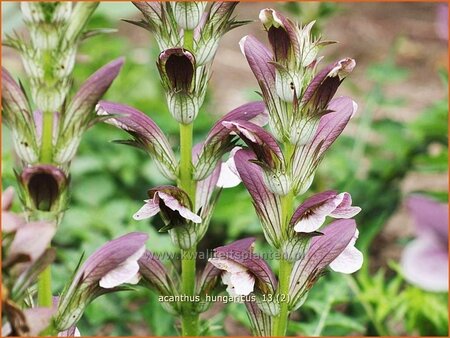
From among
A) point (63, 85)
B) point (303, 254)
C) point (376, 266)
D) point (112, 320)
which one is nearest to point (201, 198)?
point (303, 254)

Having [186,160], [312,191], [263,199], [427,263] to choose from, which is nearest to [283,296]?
[263,199]

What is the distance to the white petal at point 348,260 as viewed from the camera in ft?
4.50

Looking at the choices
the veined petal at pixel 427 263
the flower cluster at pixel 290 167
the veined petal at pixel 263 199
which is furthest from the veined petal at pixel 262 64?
the veined petal at pixel 427 263

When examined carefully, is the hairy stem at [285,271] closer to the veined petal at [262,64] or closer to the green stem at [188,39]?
the veined petal at [262,64]

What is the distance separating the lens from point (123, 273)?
1310 mm

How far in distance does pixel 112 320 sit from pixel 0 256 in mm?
1011

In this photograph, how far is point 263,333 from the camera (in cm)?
140

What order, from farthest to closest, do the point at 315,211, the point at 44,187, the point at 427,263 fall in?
the point at 315,211 → the point at 44,187 → the point at 427,263

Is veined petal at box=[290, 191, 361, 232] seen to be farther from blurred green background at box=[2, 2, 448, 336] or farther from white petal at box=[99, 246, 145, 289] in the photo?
blurred green background at box=[2, 2, 448, 336]

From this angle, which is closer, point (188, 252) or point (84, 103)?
point (84, 103)

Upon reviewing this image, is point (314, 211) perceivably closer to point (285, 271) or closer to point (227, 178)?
point (285, 271)

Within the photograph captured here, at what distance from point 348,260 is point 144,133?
1.20ft

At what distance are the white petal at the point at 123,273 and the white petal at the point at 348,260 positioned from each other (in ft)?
0.97

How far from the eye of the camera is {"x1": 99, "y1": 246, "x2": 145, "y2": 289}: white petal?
4.26ft
